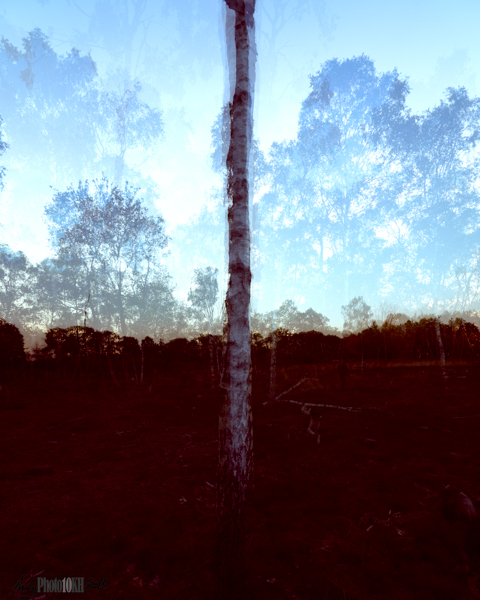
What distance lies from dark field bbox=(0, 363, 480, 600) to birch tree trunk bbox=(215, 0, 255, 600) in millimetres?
237

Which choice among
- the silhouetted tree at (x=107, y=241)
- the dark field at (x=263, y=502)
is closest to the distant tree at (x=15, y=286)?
the silhouetted tree at (x=107, y=241)

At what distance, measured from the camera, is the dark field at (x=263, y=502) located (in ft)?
10.5

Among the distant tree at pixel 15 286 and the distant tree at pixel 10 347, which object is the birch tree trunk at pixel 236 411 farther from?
the distant tree at pixel 15 286

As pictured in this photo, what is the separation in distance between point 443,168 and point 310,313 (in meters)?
15.0

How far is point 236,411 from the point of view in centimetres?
316

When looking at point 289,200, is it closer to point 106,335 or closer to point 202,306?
point 202,306

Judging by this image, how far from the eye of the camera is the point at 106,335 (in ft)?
75.9

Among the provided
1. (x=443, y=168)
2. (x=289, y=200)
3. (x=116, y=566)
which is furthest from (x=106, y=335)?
(x=443, y=168)

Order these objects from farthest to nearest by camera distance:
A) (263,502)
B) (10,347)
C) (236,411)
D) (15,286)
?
(15,286) < (10,347) < (263,502) < (236,411)

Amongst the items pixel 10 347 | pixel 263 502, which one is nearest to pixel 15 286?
pixel 10 347

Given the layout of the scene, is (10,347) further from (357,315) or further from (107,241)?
(357,315)

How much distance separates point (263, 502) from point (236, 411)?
2.77 metres

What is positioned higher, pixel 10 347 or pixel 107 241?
pixel 107 241

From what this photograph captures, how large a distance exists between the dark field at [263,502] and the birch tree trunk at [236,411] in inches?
9.3
